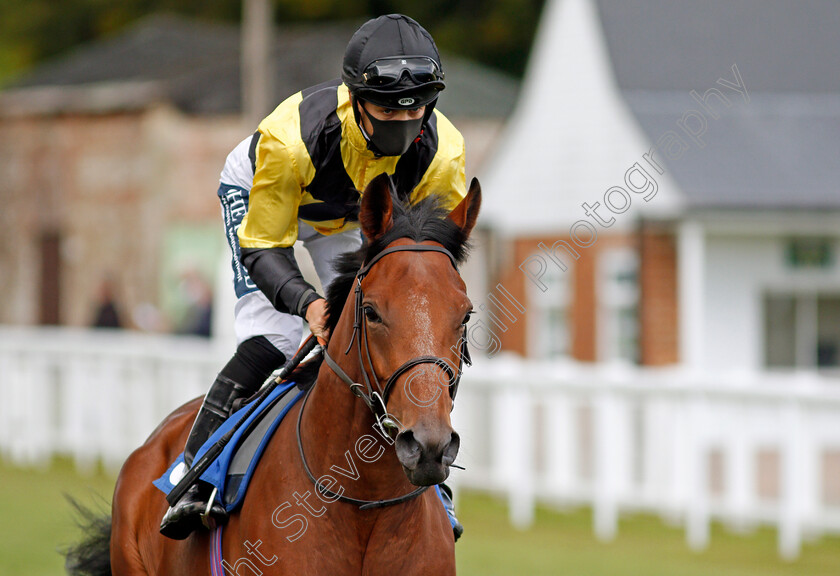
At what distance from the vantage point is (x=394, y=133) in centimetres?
399

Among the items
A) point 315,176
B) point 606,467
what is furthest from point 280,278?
point 606,467

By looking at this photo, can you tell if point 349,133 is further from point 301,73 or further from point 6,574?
point 301,73

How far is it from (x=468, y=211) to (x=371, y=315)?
471 mm

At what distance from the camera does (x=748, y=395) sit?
9133mm

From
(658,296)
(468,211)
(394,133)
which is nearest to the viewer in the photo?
(468,211)

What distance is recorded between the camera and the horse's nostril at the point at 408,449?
317cm

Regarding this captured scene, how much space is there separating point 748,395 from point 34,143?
2215 cm

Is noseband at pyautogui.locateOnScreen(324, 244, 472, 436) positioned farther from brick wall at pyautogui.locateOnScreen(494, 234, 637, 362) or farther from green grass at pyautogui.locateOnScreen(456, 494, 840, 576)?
brick wall at pyautogui.locateOnScreen(494, 234, 637, 362)

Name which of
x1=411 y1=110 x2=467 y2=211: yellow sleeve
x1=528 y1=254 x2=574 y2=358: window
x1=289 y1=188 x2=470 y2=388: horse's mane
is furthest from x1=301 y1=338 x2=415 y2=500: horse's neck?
x1=528 y1=254 x2=574 y2=358: window

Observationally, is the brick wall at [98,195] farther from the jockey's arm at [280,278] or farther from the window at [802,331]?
the jockey's arm at [280,278]

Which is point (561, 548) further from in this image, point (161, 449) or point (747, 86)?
point (747, 86)

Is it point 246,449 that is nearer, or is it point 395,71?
point 395,71

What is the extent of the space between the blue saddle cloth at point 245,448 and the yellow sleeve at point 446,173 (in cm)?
79

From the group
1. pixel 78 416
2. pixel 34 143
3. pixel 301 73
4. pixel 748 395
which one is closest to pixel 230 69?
pixel 301 73
